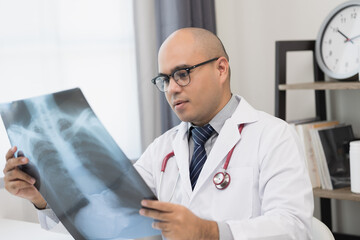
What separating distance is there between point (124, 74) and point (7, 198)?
2.58 feet

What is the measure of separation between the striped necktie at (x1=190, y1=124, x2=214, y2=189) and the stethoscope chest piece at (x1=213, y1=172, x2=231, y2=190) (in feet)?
0.29

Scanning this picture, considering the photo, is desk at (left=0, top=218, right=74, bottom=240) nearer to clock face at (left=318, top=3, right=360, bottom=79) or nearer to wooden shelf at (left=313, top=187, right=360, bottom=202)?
wooden shelf at (left=313, top=187, right=360, bottom=202)

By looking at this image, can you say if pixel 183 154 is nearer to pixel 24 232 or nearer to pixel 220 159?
pixel 220 159

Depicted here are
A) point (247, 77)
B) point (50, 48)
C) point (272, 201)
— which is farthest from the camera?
point (247, 77)

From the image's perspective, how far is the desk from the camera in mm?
1534

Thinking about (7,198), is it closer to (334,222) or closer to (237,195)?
(237,195)

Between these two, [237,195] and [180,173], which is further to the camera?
[180,173]

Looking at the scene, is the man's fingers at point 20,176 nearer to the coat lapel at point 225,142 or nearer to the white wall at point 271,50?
the coat lapel at point 225,142

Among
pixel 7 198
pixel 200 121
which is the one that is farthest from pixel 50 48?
pixel 200 121

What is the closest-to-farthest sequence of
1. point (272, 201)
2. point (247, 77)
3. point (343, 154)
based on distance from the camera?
1. point (272, 201)
2. point (343, 154)
3. point (247, 77)

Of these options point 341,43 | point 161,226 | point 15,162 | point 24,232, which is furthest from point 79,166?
point 341,43

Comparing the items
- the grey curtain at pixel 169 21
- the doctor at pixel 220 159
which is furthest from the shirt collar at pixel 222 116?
the grey curtain at pixel 169 21

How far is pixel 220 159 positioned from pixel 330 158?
971 millimetres

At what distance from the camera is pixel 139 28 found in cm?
247
